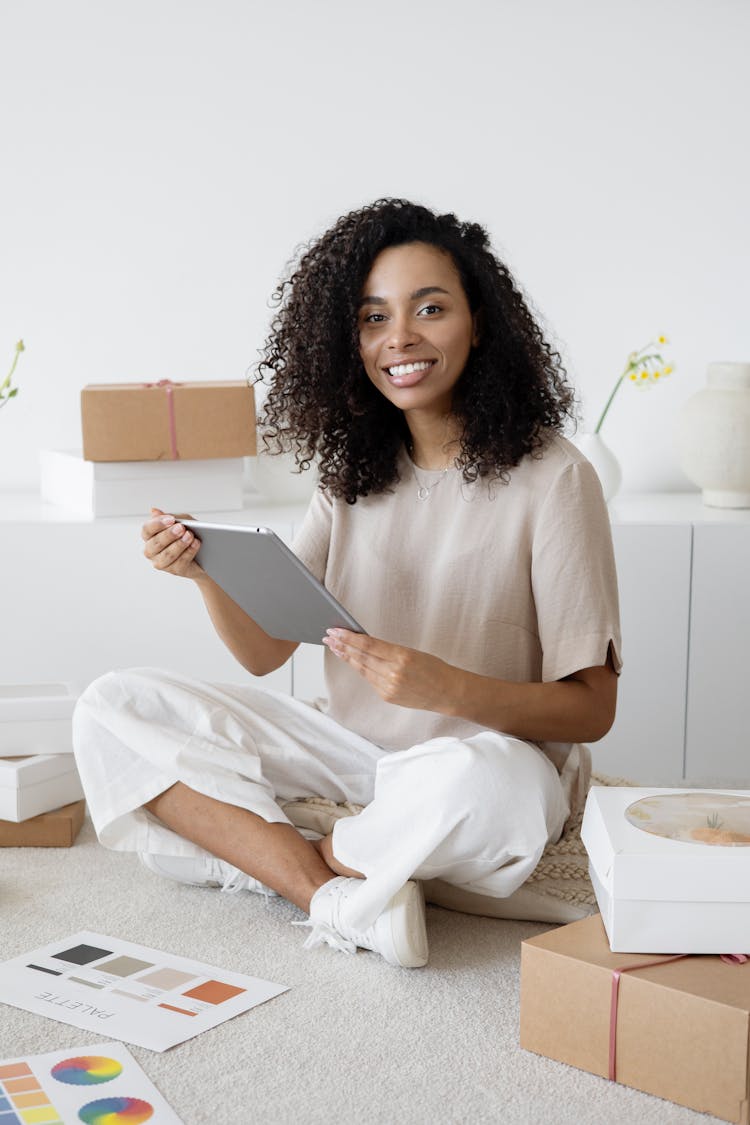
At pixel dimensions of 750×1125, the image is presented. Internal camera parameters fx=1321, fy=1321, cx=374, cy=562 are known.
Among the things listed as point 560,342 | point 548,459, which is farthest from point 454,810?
point 560,342

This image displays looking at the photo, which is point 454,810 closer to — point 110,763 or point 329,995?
point 329,995

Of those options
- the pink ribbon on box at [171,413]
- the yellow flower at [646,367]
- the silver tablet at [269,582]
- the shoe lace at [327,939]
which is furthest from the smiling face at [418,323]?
the yellow flower at [646,367]

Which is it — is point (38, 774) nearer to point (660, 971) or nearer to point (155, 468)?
point (155, 468)

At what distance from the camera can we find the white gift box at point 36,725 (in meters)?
2.31

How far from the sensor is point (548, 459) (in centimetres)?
191

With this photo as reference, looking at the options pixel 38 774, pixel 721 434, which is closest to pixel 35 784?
pixel 38 774

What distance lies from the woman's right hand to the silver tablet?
0.01 metres

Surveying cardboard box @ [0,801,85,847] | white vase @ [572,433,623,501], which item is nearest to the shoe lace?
cardboard box @ [0,801,85,847]

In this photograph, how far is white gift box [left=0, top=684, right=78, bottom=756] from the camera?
231 centimetres

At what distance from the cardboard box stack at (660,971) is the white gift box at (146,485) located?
1514 mm

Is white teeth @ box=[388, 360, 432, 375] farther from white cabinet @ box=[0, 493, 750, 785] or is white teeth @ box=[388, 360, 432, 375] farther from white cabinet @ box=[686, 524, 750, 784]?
white cabinet @ box=[686, 524, 750, 784]

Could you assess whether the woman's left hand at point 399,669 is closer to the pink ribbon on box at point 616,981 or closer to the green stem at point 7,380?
the pink ribbon on box at point 616,981

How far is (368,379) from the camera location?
6.81ft

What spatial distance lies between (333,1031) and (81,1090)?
314 millimetres
